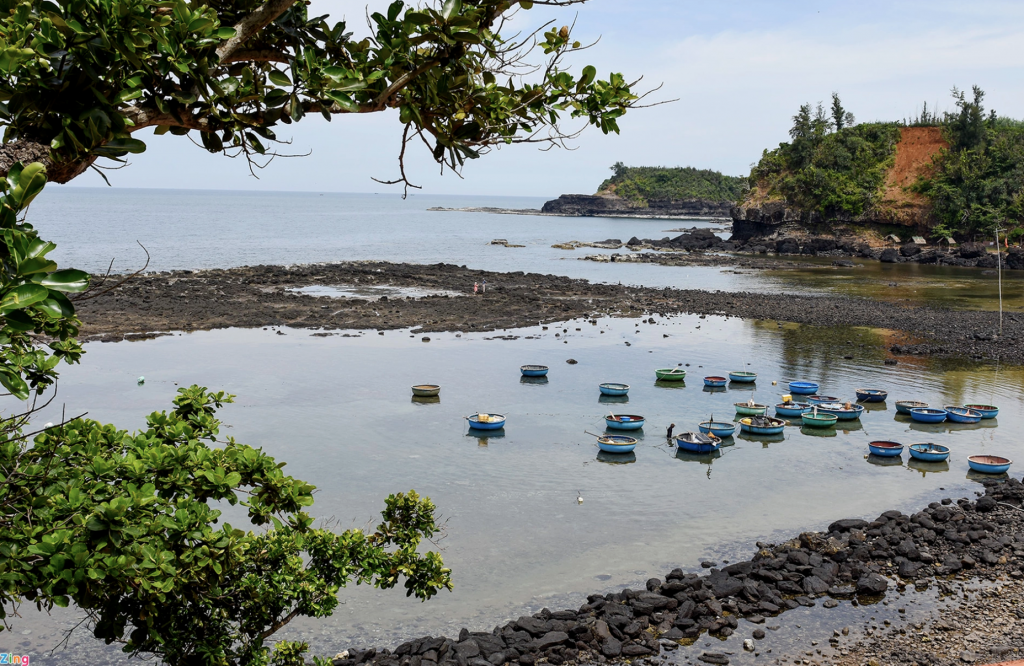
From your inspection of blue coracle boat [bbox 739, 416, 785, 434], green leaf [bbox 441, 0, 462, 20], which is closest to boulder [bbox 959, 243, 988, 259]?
blue coracle boat [bbox 739, 416, 785, 434]

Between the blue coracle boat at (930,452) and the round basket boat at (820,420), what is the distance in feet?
9.54

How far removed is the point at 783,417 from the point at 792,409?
1.44 feet

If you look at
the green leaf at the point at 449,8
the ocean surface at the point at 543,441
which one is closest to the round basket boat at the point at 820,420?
the ocean surface at the point at 543,441

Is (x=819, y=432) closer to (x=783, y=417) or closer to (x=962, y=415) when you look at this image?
(x=783, y=417)

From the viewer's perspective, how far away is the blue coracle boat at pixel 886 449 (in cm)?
2061

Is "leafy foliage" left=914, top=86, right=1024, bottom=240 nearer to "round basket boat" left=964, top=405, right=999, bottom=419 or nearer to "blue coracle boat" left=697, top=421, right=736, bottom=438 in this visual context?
"round basket boat" left=964, top=405, right=999, bottom=419

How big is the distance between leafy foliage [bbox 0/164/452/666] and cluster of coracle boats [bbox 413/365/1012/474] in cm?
1452

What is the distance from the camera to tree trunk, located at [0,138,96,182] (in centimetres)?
404

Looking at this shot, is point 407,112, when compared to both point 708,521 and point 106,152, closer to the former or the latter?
point 106,152

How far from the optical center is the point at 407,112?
16.0 feet

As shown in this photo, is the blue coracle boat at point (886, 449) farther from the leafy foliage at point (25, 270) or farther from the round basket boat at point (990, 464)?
the leafy foliage at point (25, 270)

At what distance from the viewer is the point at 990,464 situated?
752 inches

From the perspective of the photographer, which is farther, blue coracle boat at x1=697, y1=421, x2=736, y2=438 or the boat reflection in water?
the boat reflection in water

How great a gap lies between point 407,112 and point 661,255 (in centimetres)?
7923
